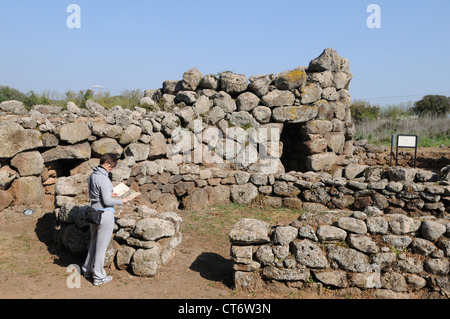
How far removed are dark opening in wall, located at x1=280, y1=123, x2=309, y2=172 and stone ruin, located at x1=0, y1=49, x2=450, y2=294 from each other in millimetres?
54

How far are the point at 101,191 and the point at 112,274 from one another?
133cm

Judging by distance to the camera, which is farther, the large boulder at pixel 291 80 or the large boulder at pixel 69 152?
the large boulder at pixel 291 80

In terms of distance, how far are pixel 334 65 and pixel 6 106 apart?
9881mm

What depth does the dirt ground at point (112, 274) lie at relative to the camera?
500cm

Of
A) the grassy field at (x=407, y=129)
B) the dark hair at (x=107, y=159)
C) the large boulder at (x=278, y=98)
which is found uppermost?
the large boulder at (x=278, y=98)

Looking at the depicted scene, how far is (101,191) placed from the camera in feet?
16.9

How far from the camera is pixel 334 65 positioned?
508 inches

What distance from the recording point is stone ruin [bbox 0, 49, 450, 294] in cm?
675

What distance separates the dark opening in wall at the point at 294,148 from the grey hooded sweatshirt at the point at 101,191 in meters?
8.56

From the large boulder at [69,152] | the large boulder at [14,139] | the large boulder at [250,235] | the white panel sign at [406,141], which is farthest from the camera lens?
the white panel sign at [406,141]

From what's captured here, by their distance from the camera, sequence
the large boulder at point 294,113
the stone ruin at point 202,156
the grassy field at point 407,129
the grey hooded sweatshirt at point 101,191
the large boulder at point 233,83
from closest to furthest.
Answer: the grey hooded sweatshirt at point 101,191 → the stone ruin at point 202,156 → the large boulder at point 233,83 → the large boulder at point 294,113 → the grassy field at point 407,129

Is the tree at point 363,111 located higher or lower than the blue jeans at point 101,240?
higher

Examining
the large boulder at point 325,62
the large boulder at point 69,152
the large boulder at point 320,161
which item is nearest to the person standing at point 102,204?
the large boulder at point 69,152

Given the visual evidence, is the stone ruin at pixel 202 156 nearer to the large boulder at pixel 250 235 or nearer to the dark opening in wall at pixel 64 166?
the dark opening in wall at pixel 64 166
